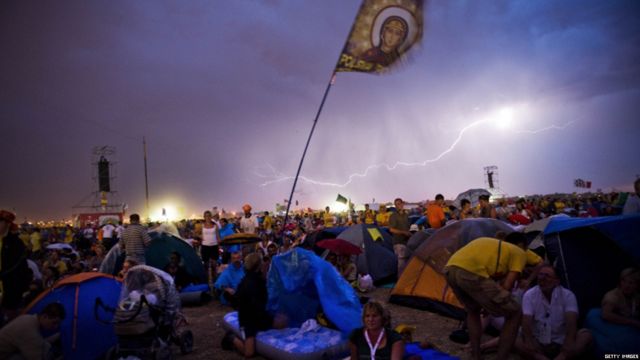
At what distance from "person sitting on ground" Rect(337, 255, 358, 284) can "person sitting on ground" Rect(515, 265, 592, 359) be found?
197 inches

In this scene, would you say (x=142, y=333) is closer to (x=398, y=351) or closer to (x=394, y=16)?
(x=398, y=351)

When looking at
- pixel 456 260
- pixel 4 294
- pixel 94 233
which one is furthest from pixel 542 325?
pixel 94 233

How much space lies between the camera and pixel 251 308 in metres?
5.31

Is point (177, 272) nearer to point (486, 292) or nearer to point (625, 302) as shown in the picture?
point (486, 292)

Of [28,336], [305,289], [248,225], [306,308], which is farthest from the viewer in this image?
[248,225]

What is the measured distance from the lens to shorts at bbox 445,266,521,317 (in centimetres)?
418

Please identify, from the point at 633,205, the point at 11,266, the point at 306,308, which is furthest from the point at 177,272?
the point at 633,205

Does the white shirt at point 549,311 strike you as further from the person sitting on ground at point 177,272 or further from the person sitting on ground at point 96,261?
the person sitting on ground at point 96,261

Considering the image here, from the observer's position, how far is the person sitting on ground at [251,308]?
17.3ft

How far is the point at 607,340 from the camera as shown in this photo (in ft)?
14.3

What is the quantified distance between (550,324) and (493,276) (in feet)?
3.30

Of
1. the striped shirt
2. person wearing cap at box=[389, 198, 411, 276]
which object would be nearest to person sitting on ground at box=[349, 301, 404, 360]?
the striped shirt

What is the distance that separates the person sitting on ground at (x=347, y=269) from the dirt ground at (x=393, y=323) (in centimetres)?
109

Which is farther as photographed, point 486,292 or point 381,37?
point 381,37
